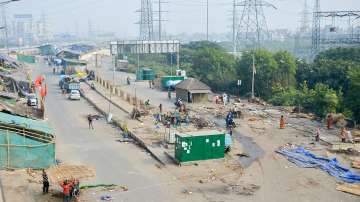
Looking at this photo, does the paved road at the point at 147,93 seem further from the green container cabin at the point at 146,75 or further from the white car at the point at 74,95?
the white car at the point at 74,95

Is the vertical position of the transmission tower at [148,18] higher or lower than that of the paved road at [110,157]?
higher

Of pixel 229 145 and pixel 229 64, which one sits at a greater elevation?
pixel 229 64

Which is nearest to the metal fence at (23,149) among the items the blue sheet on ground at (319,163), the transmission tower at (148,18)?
the blue sheet on ground at (319,163)

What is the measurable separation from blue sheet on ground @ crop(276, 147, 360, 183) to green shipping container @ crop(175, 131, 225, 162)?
11.8ft

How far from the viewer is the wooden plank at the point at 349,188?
18158 millimetres

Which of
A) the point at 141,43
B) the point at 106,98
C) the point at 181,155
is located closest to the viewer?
the point at 181,155

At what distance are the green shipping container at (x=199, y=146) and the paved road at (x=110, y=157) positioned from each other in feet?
4.54

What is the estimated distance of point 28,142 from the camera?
2039 centimetres

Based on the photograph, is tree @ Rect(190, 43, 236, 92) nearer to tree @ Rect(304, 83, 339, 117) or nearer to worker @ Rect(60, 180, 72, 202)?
tree @ Rect(304, 83, 339, 117)

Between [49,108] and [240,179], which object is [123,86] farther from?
[240,179]

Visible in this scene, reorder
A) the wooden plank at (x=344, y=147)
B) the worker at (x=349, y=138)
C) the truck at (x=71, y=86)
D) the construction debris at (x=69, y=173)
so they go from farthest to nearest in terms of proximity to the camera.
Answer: the truck at (x=71, y=86), the worker at (x=349, y=138), the wooden plank at (x=344, y=147), the construction debris at (x=69, y=173)

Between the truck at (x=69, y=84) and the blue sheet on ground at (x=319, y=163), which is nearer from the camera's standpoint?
the blue sheet on ground at (x=319, y=163)

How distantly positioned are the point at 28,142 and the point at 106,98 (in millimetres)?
22982

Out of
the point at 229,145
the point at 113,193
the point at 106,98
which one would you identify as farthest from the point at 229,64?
the point at 113,193
